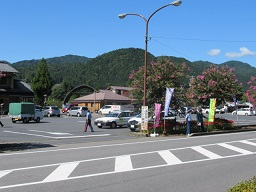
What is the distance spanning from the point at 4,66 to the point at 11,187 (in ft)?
154

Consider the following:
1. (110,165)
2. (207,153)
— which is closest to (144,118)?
(207,153)

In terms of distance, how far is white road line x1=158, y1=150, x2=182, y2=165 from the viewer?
11.5 meters

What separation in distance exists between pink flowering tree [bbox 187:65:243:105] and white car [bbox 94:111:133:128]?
6.46 meters

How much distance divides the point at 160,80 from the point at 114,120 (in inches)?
292

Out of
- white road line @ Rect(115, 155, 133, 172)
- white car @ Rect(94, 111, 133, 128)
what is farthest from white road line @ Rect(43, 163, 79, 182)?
white car @ Rect(94, 111, 133, 128)

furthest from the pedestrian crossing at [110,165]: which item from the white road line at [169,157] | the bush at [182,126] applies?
the bush at [182,126]

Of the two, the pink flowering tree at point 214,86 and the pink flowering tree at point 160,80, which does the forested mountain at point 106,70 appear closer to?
the pink flowering tree at point 214,86

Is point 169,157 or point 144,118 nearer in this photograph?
point 169,157

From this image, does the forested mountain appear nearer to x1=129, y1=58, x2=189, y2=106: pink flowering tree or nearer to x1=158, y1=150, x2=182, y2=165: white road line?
x1=129, y1=58, x2=189, y2=106: pink flowering tree

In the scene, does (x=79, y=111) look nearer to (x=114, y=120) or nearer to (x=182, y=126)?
(x=114, y=120)

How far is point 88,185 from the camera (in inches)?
313

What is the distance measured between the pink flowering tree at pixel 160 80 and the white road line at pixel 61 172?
13.3 m

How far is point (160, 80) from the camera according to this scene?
23484 mm

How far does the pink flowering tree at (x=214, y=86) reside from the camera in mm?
26328
